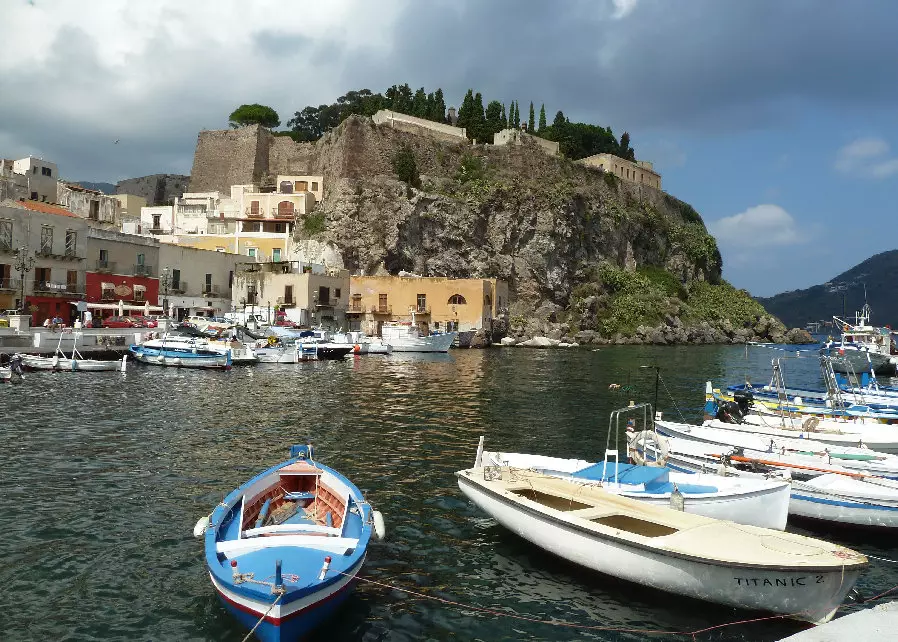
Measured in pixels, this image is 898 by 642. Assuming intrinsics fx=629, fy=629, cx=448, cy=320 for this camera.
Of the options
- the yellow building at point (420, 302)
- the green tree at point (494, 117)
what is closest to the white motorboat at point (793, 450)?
the yellow building at point (420, 302)

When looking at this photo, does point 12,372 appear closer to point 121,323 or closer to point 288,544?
point 121,323

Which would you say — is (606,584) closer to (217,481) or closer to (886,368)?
(217,481)

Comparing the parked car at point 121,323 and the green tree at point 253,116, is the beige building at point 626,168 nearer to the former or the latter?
the green tree at point 253,116

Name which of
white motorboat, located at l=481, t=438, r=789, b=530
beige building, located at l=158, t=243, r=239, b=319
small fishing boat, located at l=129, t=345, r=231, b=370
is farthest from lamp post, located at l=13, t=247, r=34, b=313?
white motorboat, located at l=481, t=438, r=789, b=530

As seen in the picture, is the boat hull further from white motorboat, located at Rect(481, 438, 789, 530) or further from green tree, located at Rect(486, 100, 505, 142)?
green tree, located at Rect(486, 100, 505, 142)

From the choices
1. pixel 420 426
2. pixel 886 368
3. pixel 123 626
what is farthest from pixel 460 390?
pixel 886 368

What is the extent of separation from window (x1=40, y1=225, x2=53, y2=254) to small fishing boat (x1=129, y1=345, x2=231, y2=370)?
11.3m

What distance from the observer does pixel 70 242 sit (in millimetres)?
43812

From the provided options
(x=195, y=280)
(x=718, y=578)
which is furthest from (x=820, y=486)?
(x=195, y=280)

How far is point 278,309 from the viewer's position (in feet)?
191

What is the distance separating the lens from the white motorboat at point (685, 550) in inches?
304

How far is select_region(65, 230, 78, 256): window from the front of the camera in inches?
1715

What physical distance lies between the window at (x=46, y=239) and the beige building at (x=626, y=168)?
7285cm

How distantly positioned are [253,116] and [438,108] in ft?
84.5
